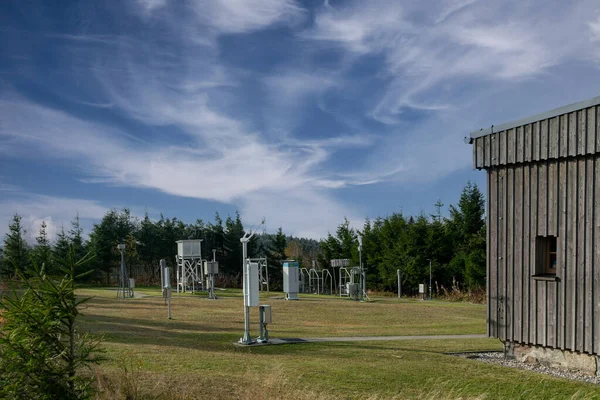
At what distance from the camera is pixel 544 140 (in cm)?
1122

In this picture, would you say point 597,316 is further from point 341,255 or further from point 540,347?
point 341,255

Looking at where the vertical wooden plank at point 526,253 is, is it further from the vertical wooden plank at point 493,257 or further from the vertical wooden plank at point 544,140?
the vertical wooden plank at point 493,257

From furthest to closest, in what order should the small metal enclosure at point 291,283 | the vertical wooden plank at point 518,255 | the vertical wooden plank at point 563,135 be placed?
the small metal enclosure at point 291,283 → the vertical wooden plank at point 518,255 → the vertical wooden plank at point 563,135

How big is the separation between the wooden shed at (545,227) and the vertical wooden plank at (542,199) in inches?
0.7

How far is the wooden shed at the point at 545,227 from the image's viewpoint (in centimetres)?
1052

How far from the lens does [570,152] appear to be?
10.7 meters

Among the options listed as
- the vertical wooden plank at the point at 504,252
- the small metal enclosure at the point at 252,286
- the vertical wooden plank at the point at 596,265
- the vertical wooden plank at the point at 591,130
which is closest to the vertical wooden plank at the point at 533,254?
the vertical wooden plank at the point at 504,252

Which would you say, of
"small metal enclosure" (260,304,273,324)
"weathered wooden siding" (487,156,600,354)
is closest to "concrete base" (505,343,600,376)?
"weathered wooden siding" (487,156,600,354)

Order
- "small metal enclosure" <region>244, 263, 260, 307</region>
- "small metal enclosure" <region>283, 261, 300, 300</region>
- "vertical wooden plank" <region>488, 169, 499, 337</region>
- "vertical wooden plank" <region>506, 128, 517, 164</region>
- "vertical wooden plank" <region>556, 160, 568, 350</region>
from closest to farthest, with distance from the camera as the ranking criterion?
"vertical wooden plank" <region>556, 160, 568, 350</region>
"vertical wooden plank" <region>506, 128, 517, 164</region>
"vertical wooden plank" <region>488, 169, 499, 337</region>
"small metal enclosure" <region>244, 263, 260, 307</region>
"small metal enclosure" <region>283, 261, 300, 300</region>

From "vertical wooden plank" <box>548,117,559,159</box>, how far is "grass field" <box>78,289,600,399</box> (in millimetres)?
4041

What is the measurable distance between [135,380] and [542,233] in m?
7.79

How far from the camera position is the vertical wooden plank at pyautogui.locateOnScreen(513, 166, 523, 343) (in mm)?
11688

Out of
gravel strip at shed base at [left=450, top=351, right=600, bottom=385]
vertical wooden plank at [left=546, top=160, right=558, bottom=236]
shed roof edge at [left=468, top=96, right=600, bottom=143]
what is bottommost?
gravel strip at shed base at [left=450, top=351, right=600, bottom=385]

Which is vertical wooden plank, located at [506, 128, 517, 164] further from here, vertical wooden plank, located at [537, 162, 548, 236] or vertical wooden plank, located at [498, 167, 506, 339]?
vertical wooden plank, located at [537, 162, 548, 236]
